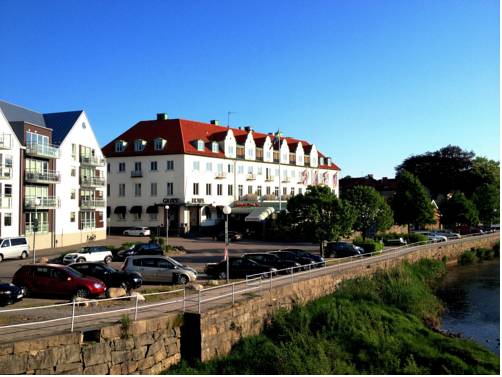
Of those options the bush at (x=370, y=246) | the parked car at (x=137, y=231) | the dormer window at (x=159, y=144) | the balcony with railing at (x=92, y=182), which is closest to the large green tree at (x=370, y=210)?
the bush at (x=370, y=246)

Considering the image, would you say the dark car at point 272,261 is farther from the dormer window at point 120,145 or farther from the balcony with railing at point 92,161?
the dormer window at point 120,145

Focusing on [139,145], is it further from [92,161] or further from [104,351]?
[104,351]

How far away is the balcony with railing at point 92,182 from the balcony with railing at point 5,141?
11021 mm

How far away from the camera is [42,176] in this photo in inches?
1821

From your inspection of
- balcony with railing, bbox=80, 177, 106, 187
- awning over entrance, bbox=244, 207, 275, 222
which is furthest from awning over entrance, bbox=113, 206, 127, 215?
awning over entrance, bbox=244, 207, 275, 222

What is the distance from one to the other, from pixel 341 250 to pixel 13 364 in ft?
105

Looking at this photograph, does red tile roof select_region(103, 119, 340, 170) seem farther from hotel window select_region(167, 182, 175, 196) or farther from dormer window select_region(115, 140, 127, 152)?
hotel window select_region(167, 182, 175, 196)

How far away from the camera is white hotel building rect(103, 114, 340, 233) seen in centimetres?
6298

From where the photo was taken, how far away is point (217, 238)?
5769 centimetres

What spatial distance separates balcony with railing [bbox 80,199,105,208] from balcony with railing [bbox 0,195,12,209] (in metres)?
9.99

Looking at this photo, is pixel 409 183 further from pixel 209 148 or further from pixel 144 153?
pixel 144 153

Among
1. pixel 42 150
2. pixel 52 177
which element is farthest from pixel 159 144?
pixel 42 150

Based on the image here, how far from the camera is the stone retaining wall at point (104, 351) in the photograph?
11.8 m

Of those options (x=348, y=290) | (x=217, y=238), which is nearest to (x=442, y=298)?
(x=348, y=290)
